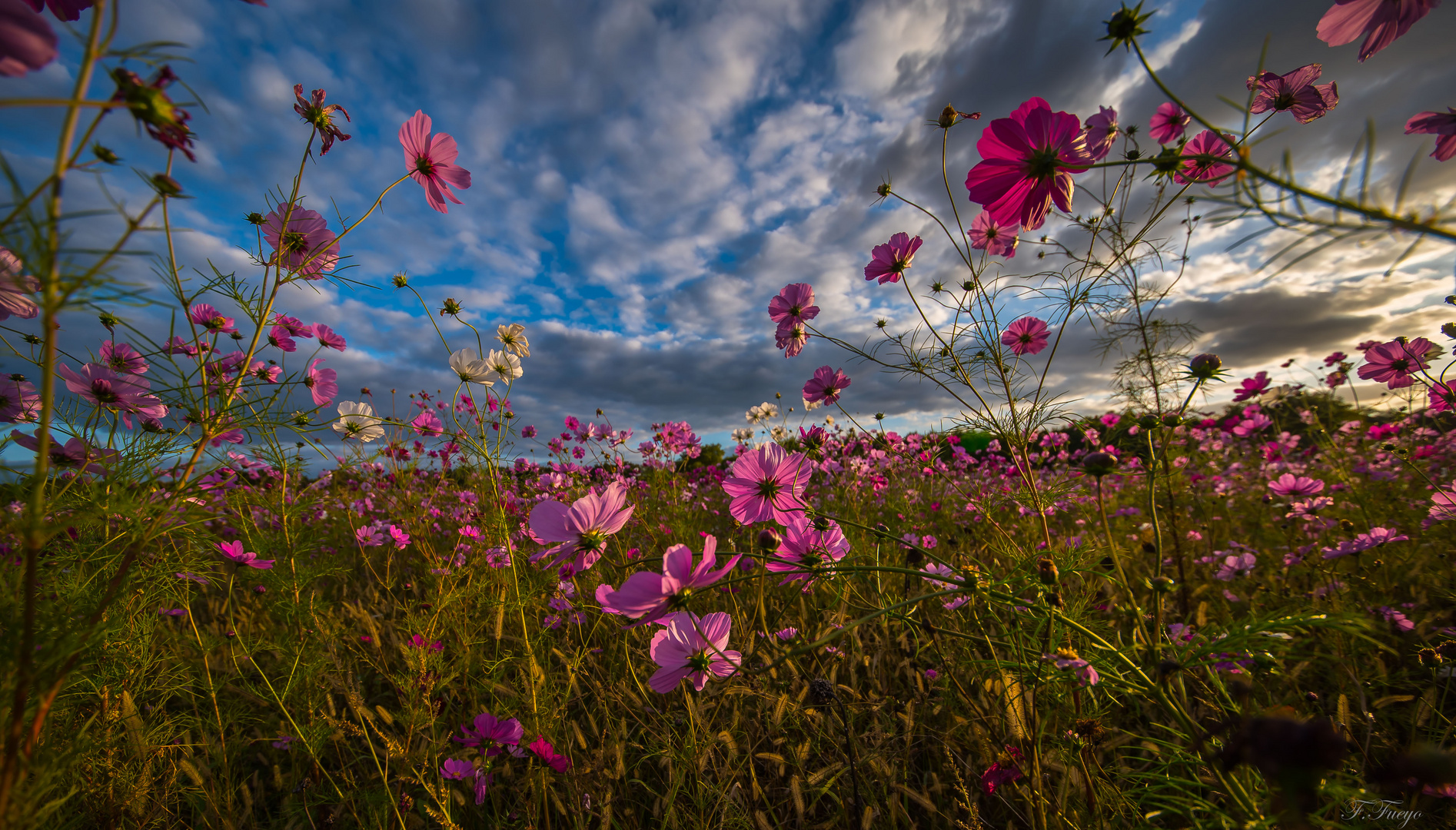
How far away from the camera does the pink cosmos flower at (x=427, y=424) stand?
201 centimetres

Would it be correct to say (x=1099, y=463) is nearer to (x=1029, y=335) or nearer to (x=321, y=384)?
(x=1029, y=335)

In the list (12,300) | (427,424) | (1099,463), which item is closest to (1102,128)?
(1099,463)

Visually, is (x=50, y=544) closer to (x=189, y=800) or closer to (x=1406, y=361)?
(x=189, y=800)

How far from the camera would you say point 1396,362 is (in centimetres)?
162

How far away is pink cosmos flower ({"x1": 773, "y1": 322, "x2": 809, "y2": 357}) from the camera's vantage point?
1.73m

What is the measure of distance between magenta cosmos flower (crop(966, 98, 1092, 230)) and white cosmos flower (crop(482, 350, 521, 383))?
60.4 inches

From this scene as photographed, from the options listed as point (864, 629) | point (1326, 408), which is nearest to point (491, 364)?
point (864, 629)

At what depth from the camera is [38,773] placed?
609mm

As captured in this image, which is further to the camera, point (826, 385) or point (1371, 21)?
point (826, 385)

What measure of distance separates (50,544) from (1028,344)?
271cm

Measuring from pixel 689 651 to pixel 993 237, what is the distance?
4.97ft

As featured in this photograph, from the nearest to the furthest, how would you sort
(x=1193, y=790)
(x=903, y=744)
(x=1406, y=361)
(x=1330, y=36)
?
(x=1330, y=36)
(x=1193, y=790)
(x=903, y=744)
(x=1406, y=361)

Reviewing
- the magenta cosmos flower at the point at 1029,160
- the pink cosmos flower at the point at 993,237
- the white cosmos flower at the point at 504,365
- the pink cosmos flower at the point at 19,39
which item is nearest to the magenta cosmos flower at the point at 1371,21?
the magenta cosmos flower at the point at 1029,160

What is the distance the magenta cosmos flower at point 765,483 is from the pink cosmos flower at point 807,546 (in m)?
0.06
